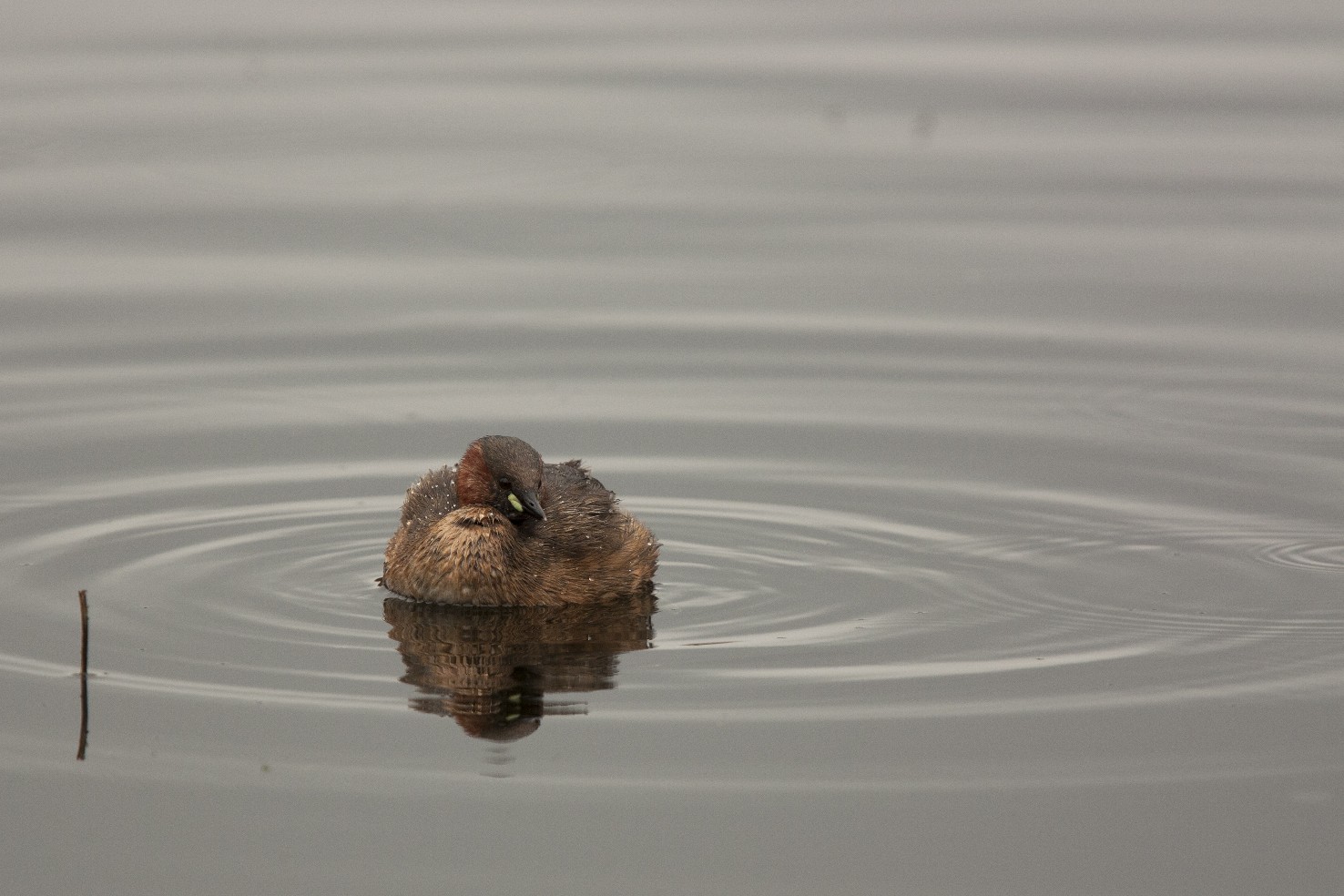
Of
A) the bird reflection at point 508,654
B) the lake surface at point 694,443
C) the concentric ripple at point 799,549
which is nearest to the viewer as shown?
the lake surface at point 694,443

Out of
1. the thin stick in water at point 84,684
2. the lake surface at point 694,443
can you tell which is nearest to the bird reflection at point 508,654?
the lake surface at point 694,443

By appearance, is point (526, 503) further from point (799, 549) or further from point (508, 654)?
point (799, 549)

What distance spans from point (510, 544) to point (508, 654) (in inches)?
44.1

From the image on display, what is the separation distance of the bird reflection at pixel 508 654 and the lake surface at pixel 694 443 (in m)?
0.04

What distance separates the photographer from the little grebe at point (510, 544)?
35.9ft

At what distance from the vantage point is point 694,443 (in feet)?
44.0

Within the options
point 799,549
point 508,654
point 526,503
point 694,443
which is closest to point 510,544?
point 526,503

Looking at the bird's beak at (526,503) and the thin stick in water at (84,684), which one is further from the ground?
the bird's beak at (526,503)

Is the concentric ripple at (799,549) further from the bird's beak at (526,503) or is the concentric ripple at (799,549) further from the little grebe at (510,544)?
the bird's beak at (526,503)

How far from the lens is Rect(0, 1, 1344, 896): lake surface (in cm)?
800

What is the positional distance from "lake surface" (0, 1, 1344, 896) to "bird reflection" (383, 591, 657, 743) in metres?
0.04

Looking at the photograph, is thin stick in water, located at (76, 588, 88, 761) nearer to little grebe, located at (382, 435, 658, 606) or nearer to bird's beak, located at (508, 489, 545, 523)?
little grebe, located at (382, 435, 658, 606)

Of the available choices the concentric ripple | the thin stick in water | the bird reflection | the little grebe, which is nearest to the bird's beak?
the little grebe

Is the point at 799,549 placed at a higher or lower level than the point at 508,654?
higher
